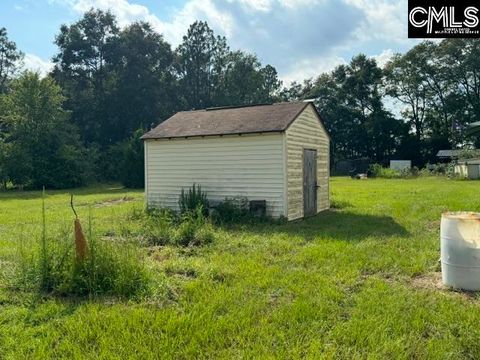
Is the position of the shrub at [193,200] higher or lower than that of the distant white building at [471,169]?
lower

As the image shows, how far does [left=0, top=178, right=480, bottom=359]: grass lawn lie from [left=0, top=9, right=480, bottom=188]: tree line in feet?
86.4

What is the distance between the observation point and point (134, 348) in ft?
11.1

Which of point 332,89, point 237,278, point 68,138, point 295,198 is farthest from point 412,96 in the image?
point 237,278

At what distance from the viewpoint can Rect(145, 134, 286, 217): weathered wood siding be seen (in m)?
10.7

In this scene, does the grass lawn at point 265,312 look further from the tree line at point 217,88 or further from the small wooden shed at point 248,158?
the tree line at point 217,88

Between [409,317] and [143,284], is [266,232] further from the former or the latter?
[409,317]

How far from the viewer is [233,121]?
38.8ft

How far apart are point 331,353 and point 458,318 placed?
155 centimetres

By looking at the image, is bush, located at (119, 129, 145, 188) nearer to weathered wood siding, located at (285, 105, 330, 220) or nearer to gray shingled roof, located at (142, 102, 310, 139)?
gray shingled roof, located at (142, 102, 310, 139)

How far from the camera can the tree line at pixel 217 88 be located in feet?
127

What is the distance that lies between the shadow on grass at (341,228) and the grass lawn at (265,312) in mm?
1264
